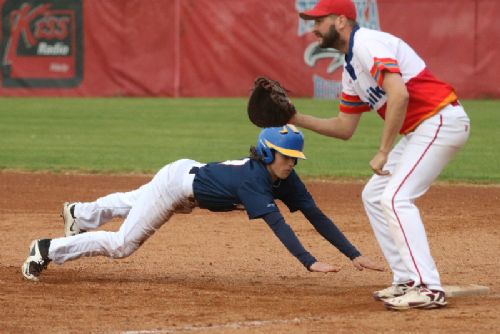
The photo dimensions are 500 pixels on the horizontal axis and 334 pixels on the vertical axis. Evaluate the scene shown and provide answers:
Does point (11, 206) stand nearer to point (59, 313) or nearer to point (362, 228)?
point (362, 228)

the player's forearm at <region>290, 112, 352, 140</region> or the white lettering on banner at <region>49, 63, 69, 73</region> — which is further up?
the player's forearm at <region>290, 112, 352, 140</region>

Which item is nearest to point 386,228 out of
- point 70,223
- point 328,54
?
point 70,223

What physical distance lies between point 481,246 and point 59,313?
3.86 meters

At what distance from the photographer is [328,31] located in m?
6.33

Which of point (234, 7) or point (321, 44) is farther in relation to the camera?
point (234, 7)

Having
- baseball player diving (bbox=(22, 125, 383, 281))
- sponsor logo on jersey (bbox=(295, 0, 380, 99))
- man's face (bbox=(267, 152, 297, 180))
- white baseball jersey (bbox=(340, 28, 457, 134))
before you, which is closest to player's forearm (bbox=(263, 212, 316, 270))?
baseball player diving (bbox=(22, 125, 383, 281))

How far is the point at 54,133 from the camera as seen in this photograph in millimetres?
17672

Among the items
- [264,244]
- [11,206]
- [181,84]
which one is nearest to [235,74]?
[181,84]

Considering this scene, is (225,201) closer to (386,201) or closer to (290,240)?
(290,240)

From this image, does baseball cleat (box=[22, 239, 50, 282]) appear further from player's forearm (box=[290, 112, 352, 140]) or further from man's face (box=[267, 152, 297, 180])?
player's forearm (box=[290, 112, 352, 140])

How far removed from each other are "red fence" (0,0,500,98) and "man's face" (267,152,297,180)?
16.1m

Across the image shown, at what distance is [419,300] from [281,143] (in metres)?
1.27

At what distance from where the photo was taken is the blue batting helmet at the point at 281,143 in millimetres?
6668

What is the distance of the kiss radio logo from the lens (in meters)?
23.9
